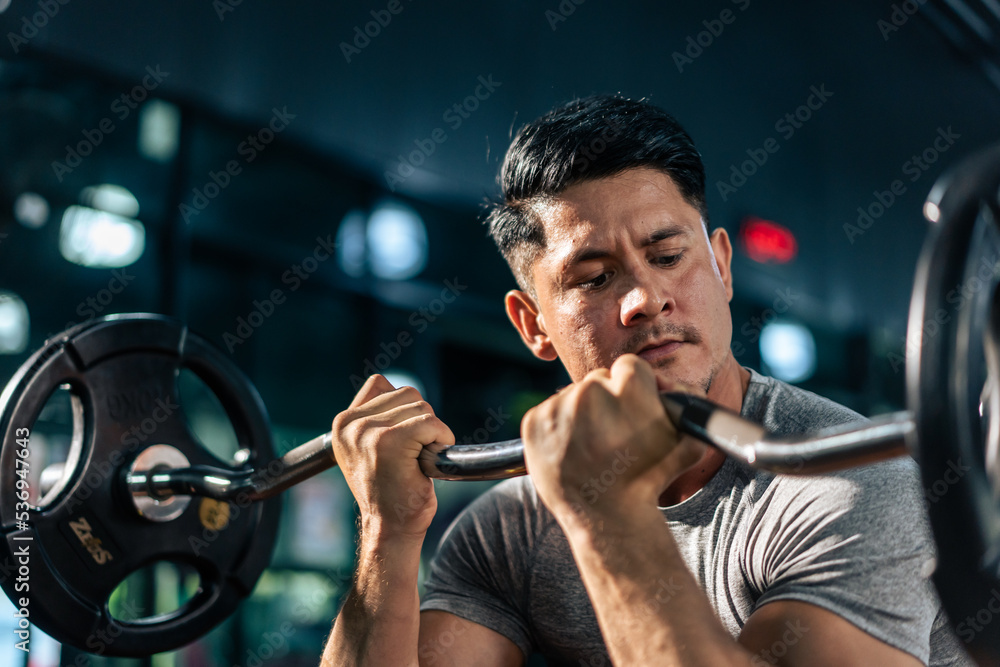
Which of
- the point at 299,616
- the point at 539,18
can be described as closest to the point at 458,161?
the point at 539,18

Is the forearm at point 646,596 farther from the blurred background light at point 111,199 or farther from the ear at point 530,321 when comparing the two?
the blurred background light at point 111,199

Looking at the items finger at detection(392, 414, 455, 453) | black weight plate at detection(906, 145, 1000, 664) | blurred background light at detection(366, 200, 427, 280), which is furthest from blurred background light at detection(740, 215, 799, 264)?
black weight plate at detection(906, 145, 1000, 664)

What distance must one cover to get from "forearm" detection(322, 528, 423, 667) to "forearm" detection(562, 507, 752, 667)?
1.61 ft

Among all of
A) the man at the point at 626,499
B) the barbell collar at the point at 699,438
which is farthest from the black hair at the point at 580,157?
the barbell collar at the point at 699,438

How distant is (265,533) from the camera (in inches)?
63.7

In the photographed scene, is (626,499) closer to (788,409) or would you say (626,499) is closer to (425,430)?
(425,430)

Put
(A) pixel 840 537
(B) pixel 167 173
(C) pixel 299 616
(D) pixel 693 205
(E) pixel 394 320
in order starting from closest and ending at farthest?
(A) pixel 840 537, (D) pixel 693 205, (B) pixel 167 173, (C) pixel 299 616, (E) pixel 394 320

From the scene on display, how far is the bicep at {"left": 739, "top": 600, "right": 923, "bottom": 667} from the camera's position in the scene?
3.22ft

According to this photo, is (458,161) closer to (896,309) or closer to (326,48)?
(326,48)

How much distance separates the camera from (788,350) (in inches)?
245

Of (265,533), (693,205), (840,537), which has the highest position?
(693,205)

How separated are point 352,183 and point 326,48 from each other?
72 centimetres

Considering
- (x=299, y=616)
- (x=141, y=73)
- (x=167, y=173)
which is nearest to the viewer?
(x=141, y=73)

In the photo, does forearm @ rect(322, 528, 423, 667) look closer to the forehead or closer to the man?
the man
